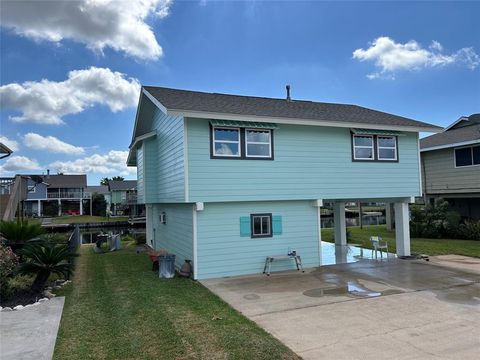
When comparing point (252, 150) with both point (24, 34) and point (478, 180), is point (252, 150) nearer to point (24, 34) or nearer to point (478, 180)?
point (24, 34)

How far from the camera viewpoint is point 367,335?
565 centimetres

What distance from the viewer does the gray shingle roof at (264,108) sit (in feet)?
35.0

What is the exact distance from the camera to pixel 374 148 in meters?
13.0

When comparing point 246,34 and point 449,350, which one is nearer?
point 449,350

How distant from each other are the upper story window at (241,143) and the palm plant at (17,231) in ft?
18.8

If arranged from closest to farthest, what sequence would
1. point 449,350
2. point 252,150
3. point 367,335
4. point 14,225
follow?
point 449,350, point 367,335, point 14,225, point 252,150

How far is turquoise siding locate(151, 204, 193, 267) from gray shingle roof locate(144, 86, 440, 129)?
3.07 meters

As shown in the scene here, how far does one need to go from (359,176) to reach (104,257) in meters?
10.9

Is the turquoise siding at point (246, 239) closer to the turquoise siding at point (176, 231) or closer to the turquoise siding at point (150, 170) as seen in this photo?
the turquoise siding at point (176, 231)

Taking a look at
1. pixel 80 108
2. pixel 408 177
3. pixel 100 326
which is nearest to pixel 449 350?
pixel 100 326

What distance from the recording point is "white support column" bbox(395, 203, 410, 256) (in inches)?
527

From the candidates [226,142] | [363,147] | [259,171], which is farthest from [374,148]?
[226,142]

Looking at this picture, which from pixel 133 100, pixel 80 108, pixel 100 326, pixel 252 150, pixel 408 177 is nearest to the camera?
pixel 100 326

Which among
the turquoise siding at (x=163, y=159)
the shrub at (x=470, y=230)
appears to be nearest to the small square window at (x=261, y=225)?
the turquoise siding at (x=163, y=159)
